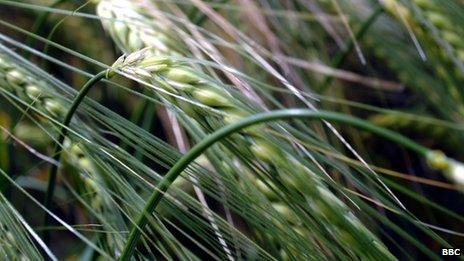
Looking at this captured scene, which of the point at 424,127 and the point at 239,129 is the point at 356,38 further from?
the point at 239,129

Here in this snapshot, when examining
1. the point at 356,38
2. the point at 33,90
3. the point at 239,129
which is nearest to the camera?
the point at 239,129

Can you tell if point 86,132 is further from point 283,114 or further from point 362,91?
point 362,91

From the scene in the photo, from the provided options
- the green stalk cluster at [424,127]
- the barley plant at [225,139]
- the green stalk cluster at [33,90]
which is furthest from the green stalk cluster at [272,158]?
the green stalk cluster at [424,127]

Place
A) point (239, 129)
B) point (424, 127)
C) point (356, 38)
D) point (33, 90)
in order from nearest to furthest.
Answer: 1. point (239, 129)
2. point (33, 90)
3. point (356, 38)
4. point (424, 127)

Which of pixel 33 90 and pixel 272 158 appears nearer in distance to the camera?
pixel 272 158

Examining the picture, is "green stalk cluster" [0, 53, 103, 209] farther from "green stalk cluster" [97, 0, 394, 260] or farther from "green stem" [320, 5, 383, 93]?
"green stem" [320, 5, 383, 93]

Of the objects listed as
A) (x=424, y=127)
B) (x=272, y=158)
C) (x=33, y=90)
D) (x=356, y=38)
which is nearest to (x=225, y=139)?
(x=272, y=158)

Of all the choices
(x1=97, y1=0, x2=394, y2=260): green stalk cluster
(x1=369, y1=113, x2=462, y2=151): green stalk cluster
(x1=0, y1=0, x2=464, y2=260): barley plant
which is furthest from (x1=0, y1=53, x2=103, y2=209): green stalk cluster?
(x1=369, y1=113, x2=462, y2=151): green stalk cluster

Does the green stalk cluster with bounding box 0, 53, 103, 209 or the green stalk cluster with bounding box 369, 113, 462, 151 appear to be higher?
the green stalk cluster with bounding box 0, 53, 103, 209
